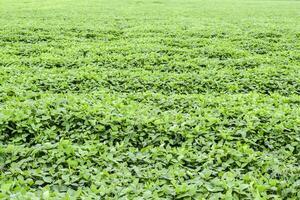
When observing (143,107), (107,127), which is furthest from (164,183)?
(143,107)

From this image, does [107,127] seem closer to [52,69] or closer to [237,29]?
[52,69]

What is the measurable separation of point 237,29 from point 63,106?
1179 centimetres

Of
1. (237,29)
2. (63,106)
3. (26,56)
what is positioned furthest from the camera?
(237,29)

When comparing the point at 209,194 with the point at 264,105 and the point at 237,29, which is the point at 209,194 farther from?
the point at 237,29

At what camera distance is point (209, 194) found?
3.54 meters

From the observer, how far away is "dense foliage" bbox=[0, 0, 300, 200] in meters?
3.76

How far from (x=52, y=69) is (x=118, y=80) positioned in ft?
6.38

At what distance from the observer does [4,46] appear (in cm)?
1159

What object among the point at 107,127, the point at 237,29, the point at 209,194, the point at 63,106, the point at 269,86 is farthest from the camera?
the point at 237,29

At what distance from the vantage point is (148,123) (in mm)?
5176

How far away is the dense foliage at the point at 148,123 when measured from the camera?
3.76 meters

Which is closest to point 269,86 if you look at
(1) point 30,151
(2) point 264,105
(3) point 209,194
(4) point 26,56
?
(2) point 264,105

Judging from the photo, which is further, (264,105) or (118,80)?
(118,80)

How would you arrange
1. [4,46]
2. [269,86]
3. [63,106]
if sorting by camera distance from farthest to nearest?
[4,46] < [269,86] < [63,106]
